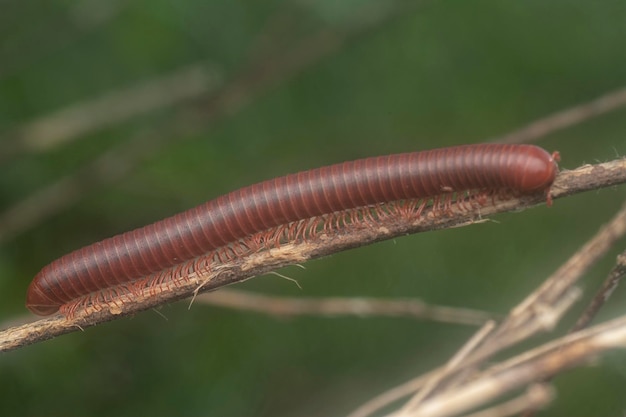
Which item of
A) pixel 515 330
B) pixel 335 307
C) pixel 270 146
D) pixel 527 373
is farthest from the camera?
pixel 270 146

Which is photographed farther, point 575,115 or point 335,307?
point 335,307

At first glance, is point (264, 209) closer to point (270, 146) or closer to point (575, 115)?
point (270, 146)

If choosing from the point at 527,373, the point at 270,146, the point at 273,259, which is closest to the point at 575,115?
the point at 273,259

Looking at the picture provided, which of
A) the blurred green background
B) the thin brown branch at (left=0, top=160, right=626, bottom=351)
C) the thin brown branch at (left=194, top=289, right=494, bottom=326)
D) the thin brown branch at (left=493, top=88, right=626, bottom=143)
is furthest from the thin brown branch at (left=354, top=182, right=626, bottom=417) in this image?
the blurred green background

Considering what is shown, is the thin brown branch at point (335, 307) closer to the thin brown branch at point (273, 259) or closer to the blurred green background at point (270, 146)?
the blurred green background at point (270, 146)

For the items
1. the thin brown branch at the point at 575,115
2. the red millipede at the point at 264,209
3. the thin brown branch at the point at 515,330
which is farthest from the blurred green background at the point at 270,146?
the thin brown branch at the point at 515,330

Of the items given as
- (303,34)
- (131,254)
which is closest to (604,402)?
(131,254)

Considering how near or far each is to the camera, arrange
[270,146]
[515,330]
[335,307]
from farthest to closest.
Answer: [270,146] < [335,307] < [515,330]
